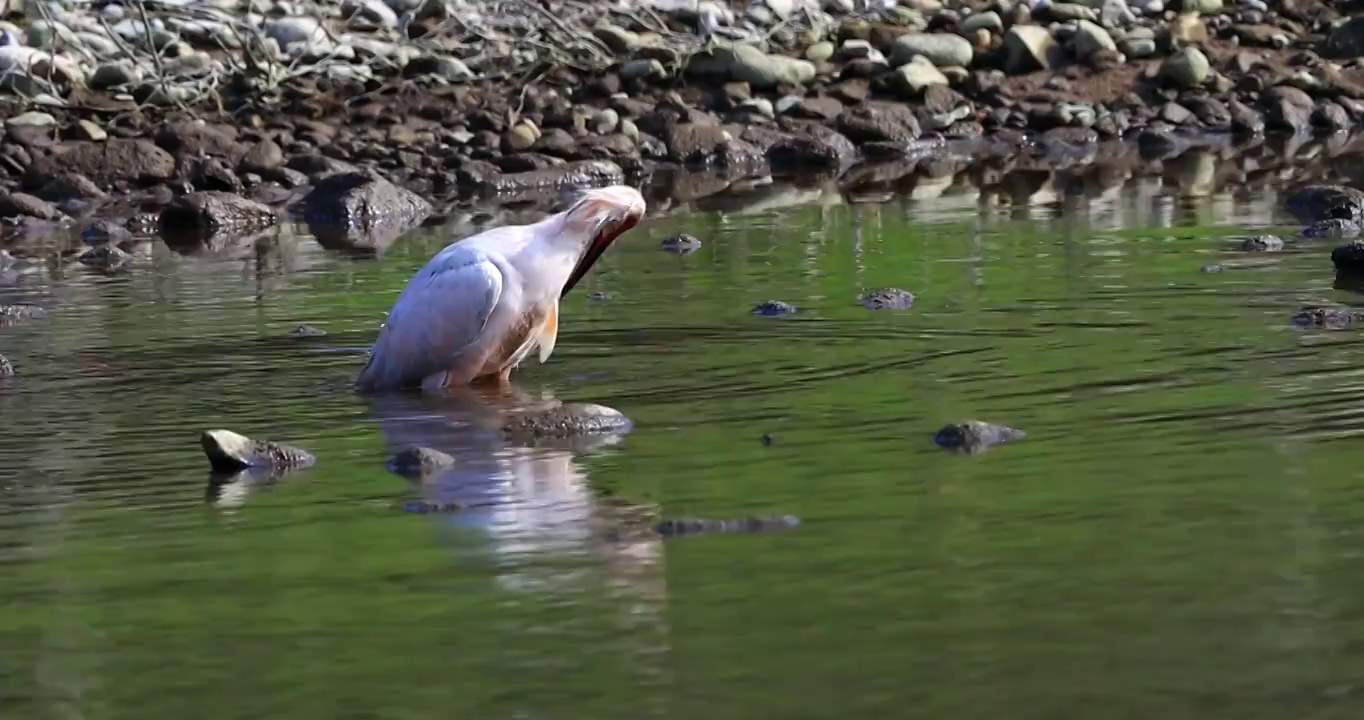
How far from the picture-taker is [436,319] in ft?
28.2

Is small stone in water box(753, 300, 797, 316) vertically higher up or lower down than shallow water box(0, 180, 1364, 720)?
higher up

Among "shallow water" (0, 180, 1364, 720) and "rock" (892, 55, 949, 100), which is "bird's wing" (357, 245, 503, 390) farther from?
"rock" (892, 55, 949, 100)

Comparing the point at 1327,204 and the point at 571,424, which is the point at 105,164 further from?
the point at 571,424

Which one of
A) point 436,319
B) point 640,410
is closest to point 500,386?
point 436,319

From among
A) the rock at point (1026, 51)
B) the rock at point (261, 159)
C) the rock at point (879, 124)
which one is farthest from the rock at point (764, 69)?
the rock at point (261, 159)

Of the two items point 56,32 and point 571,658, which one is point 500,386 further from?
point 56,32

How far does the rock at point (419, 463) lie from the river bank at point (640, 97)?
10626 mm

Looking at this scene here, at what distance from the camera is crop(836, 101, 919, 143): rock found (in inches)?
805

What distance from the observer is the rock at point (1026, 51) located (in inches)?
867

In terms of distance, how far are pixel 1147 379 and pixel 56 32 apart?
41.1 feet

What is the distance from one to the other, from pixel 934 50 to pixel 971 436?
1531 cm

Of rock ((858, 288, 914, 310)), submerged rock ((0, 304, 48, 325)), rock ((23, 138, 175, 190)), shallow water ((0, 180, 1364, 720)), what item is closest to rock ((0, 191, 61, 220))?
rock ((23, 138, 175, 190))

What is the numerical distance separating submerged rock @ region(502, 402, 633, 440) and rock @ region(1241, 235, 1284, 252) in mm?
5161

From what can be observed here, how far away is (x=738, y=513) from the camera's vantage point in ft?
20.2
